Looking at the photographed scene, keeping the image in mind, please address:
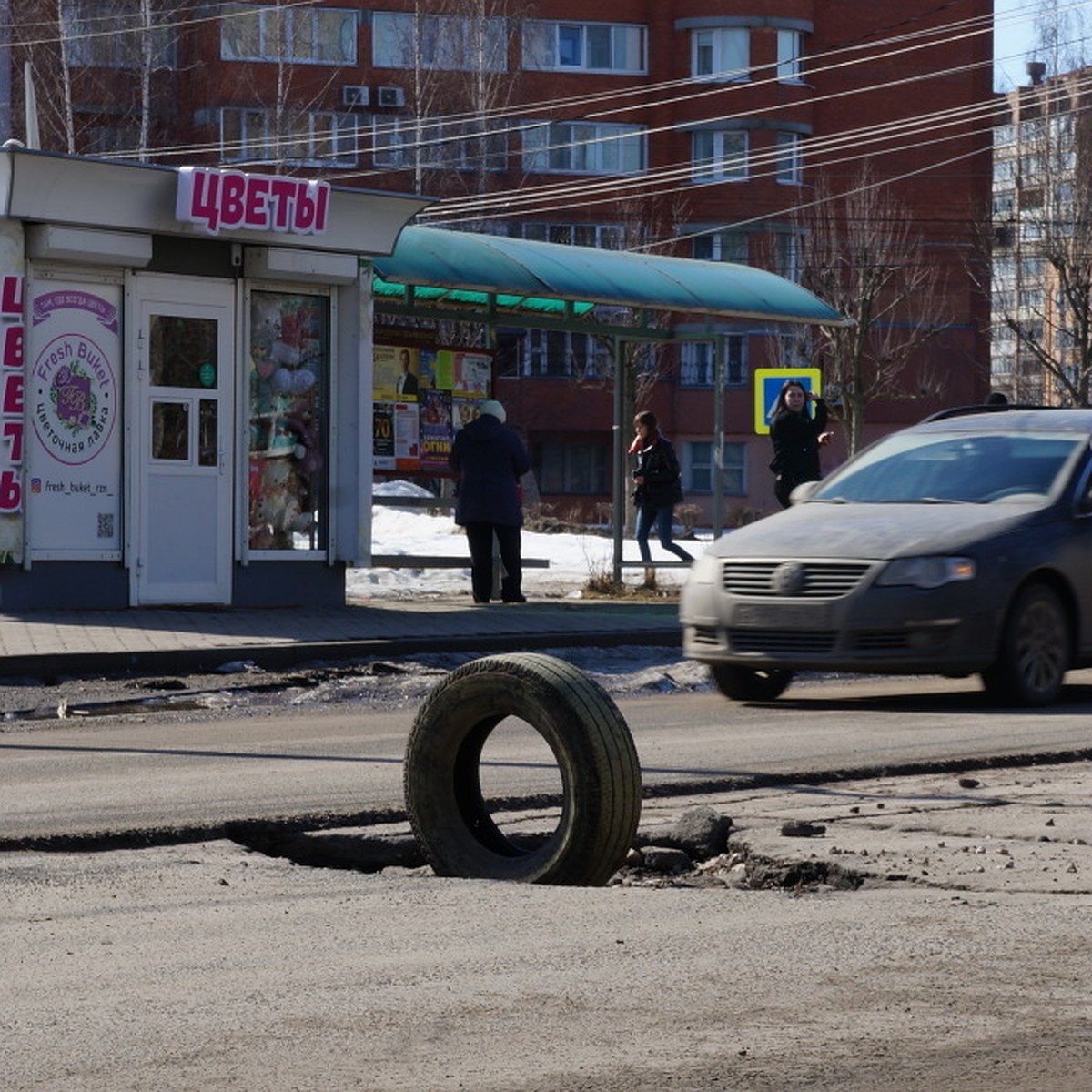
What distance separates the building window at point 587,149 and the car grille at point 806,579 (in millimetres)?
50266

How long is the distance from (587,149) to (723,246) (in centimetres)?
505

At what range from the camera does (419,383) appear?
21.3m

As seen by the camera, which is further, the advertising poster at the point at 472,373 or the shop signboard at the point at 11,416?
the advertising poster at the point at 472,373

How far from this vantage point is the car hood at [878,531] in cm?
1217

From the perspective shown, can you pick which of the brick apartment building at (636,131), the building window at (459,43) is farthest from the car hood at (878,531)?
the building window at (459,43)

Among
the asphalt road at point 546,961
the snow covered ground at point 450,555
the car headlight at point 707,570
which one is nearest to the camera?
the asphalt road at point 546,961

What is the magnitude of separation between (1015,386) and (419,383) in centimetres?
5533

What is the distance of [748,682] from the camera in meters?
13.2

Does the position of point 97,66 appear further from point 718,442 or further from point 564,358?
point 718,442

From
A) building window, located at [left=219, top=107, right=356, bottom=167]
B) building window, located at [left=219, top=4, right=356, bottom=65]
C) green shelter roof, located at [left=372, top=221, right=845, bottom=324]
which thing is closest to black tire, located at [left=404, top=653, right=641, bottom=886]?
green shelter roof, located at [left=372, top=221, right=845, bottom=324]

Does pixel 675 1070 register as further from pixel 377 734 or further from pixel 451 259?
pixel 451 259

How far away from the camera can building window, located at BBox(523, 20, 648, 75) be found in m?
62.1

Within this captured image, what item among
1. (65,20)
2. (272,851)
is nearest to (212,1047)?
(272,851)

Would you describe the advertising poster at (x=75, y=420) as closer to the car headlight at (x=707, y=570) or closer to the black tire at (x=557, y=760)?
the car headlight at (x=707, y=570)
